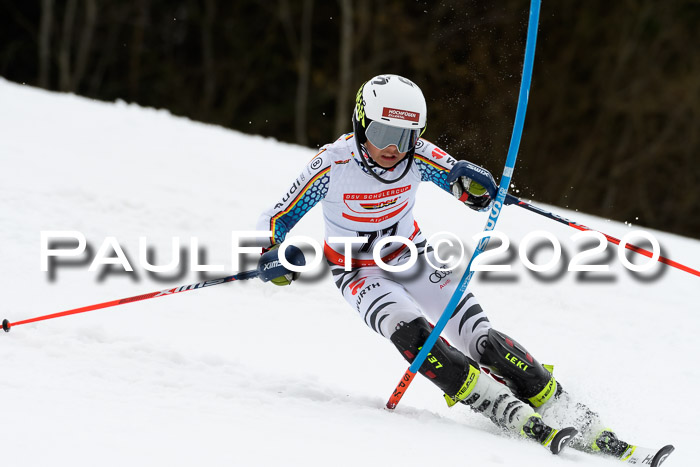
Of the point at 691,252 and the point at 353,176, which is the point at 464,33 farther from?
the point at 353,176

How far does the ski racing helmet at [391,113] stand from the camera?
3479mm

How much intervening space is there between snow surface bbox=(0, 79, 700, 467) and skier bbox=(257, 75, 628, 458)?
0.17 m

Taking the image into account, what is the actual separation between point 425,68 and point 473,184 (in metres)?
15.3

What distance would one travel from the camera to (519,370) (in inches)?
136

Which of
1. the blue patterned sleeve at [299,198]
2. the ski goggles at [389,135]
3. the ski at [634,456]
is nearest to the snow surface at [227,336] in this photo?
the ski at [634,456]

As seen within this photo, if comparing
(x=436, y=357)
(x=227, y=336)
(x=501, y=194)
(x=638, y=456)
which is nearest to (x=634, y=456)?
(x=638, y=456)

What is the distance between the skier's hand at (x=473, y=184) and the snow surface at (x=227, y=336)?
98cm

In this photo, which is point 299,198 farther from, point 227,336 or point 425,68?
point 425,68

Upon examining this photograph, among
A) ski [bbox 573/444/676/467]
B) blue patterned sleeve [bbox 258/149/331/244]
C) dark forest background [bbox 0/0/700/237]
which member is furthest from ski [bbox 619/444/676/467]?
dark forest background [bbox 0/0/700/237]

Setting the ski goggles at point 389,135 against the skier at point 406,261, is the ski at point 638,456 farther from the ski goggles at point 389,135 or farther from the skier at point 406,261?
the ski goggles at point 389,135

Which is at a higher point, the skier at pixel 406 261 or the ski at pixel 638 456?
the skier at pixel 406 261

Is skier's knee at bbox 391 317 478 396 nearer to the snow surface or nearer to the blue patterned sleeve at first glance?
the snow surface

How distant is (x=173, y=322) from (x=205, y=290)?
2.59ft

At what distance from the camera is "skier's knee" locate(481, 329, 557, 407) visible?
3.47 metres
